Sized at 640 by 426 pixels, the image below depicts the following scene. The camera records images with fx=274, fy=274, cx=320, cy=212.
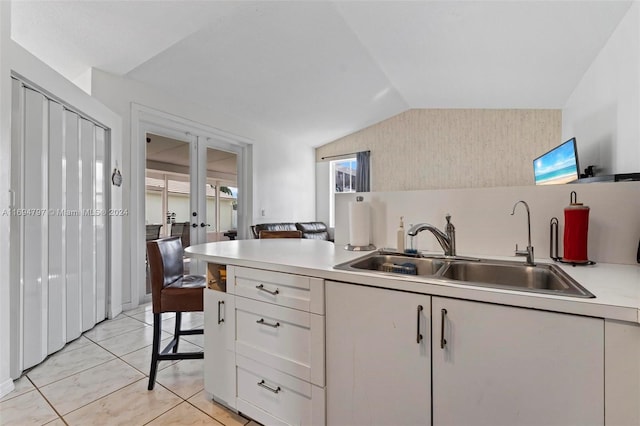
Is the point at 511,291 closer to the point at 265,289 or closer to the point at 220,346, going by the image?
the point at 265,289

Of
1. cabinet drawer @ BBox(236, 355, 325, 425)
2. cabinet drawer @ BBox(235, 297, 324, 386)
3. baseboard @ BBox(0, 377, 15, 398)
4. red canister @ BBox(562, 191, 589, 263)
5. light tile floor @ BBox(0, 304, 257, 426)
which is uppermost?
red canister @ BBox(562, 191, 589, 263)

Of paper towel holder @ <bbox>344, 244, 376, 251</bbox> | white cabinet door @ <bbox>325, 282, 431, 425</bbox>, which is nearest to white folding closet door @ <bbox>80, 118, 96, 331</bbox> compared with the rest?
paper towel holder @ <bbox>344, 244, 376, 251</bbox>

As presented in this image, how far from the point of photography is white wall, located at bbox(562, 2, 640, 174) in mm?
Answer: 1936

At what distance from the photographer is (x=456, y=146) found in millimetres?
4852

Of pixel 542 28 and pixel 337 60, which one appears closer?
pixel 542 28

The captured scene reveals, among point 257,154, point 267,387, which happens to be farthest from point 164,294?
point 257,154

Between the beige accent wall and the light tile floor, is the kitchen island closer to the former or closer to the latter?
the light tile floor

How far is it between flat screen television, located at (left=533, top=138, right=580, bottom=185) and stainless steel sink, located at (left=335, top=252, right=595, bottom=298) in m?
1.75

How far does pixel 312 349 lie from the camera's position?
113 cm

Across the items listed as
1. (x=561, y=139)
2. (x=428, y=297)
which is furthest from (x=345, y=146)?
(x=428, y=297)

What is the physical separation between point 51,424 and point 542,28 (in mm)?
4225

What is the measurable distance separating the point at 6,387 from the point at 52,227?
1.02 m

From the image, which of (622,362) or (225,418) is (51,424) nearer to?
(225,418)

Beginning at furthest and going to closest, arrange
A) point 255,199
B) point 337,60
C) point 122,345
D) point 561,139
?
point 255,199
point 561,139
point 337,60
point 122,345
